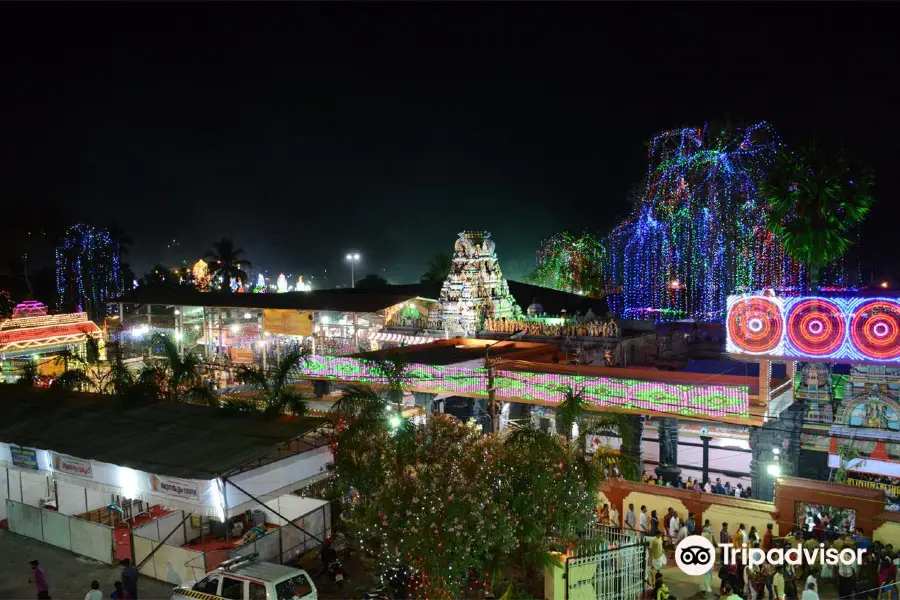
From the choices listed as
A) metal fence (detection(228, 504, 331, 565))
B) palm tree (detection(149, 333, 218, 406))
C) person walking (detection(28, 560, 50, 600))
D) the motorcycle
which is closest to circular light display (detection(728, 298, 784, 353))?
the motorcycle

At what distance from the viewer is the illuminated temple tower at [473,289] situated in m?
33.9

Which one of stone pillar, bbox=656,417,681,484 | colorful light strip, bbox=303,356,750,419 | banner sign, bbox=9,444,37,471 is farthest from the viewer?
stone pillar, bbox=656,417,681,484

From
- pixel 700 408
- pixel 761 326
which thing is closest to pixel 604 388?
pixel 700 408

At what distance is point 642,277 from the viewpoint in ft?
142

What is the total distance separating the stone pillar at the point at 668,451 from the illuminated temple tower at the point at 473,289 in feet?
40.1

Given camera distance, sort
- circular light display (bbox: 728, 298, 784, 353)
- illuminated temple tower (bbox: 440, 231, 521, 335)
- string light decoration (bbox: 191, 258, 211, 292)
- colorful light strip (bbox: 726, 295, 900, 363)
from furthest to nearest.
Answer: string light decoration (bbox: 191, 258, 211, 292) → illuminated temple tower (bbox: 440, 231, 521, 335) → circular light display (bbox: 728, 298, 784, 353) → colorful light strip (bbox: 726, 295, 900, 363)

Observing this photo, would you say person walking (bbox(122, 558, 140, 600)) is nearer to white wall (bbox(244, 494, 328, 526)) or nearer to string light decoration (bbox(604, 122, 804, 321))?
white wall (bbox(244, 494, 328, 526))

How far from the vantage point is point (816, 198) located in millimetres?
27906

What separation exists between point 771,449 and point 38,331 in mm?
37531

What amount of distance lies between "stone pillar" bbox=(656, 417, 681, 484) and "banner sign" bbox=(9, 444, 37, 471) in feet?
62.3

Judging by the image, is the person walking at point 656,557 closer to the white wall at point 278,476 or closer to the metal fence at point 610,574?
the metal fence at point 610,574

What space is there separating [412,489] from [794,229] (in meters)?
23.0

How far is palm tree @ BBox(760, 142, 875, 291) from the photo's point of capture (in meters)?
27.5

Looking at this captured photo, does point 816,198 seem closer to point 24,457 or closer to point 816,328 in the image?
point 816,328
